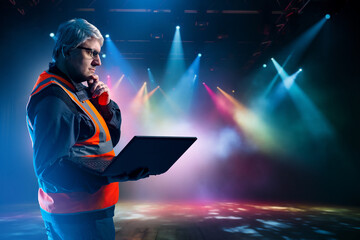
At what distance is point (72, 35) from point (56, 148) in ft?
1.41

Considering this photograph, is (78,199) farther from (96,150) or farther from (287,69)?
(287,69)

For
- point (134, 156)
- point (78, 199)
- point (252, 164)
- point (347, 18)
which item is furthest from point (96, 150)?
point (252, 164)

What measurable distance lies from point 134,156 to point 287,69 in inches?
335

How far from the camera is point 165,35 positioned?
643 centimetres

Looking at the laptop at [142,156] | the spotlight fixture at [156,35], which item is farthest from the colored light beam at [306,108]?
the laptop at [142,156]

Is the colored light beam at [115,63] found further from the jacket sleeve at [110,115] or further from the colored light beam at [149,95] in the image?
the jacket sleeve at [110,115]

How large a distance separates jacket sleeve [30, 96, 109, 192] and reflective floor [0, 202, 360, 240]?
3.01 metres

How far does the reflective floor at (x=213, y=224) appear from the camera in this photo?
3.59 m

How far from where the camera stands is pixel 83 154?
2.78 feet

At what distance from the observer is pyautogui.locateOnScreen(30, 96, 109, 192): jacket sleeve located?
71 centimetres

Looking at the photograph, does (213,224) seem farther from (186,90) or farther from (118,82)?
(118,82)

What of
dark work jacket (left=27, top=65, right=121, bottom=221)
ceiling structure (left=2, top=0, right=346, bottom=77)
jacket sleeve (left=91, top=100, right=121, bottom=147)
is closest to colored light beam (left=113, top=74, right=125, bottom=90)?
ceiling structure (left=2, top=0, right=346, bottom=77)

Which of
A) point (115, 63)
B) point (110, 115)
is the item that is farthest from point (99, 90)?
point (115, 63)

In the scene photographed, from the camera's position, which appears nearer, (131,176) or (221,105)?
(131,176)
